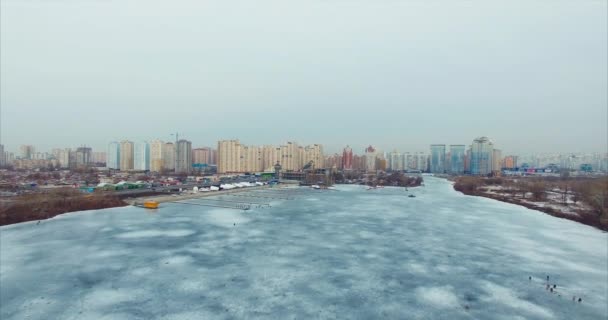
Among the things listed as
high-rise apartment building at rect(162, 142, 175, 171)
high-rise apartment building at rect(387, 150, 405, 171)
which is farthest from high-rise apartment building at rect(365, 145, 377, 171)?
high-rise apartment building at rect(162, 142, 175, 171)

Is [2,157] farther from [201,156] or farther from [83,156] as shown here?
[201,156]

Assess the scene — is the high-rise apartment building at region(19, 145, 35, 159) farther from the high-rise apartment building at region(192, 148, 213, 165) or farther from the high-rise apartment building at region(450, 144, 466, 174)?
the high-rise apartment building at region(450, 144, 466, 174)

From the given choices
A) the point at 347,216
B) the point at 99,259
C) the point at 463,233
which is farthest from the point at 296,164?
the point at 99,259

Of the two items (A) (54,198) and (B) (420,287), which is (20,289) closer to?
(B) (420,287)

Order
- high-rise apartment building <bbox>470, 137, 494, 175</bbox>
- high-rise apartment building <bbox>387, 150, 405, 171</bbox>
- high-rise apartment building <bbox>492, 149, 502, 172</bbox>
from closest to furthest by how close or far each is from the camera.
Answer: high-rise apartment building <bbox>470, 137, 494, 175</bbox>
high-rise apartment building <bbox>492, 149, 502, 172</bbox>
high-rise apartment building <bbox>387, 150, 405, 171</bbox>

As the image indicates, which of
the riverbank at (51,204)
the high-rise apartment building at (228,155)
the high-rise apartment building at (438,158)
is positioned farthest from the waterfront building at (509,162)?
the riverbank at (51,204)

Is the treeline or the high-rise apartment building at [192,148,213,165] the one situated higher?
the high-rise apartment building at [192,148,213,165]

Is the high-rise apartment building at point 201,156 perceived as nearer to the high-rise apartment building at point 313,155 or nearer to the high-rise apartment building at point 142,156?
the high-rise apartment building at point 142,156
